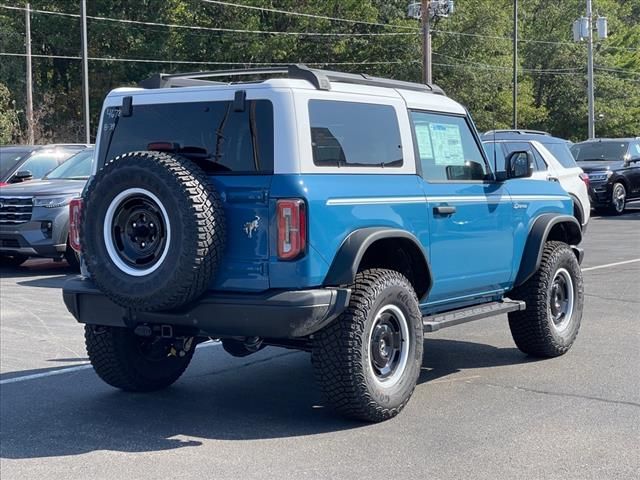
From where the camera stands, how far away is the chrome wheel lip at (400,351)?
20.2ft

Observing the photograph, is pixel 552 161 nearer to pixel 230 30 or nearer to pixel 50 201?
pixel 50 201

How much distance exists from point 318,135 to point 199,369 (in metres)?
2.70

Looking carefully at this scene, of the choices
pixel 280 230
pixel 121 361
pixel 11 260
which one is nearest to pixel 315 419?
pixel 280 230

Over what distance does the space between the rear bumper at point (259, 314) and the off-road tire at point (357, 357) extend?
0.17 metres

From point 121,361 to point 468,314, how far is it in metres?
2.48

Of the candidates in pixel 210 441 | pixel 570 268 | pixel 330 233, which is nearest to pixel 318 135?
pixel 330 233

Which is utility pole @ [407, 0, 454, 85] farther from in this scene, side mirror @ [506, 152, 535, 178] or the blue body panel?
the blue body panel

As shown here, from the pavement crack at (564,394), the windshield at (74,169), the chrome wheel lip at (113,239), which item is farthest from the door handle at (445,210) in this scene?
the windshield at (74,169)

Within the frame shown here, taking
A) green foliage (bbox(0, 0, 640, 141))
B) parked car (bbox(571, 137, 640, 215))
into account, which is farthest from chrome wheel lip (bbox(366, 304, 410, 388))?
green foliage (bbox(0, 0, 640, 141))

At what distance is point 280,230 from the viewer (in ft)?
18.7

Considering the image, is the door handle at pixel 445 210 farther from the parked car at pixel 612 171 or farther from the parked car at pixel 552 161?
the parked car at pixel 612 171

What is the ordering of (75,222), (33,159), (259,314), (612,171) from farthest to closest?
(612,171)
(33,159)
(75,222)
(259,314)

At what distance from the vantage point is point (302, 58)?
51.8 m

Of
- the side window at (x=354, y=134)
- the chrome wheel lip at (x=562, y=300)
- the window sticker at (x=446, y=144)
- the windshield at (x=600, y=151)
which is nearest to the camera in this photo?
the side window at (x=354, y=134)
